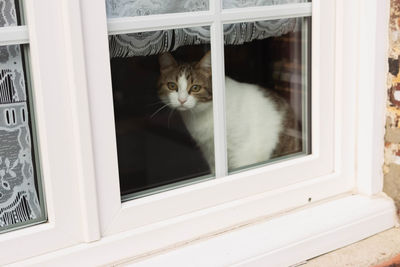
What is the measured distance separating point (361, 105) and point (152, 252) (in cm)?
77

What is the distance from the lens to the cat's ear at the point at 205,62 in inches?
58.9

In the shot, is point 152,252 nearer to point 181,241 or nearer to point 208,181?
point 181,241

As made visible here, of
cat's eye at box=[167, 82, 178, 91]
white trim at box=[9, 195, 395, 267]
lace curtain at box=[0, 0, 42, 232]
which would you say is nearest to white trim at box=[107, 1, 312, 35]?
lace curtain at box=[0, 0, 42, 232]

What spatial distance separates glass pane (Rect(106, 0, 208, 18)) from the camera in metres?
1.27

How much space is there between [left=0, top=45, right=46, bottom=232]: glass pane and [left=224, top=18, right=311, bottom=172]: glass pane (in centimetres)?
56

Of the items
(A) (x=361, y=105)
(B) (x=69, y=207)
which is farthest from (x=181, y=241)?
(A) (x=361, y=105)

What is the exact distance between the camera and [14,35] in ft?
3.79

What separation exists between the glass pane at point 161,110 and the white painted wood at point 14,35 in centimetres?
21

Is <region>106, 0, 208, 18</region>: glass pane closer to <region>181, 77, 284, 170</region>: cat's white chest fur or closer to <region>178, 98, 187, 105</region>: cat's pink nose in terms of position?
<region>181, 77, 284, 170</region>: cat's white chest fur

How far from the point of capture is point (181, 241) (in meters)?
1.44

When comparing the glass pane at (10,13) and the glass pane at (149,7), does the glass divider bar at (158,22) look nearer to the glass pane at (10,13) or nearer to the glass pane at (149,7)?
the glass pane at (149,7)

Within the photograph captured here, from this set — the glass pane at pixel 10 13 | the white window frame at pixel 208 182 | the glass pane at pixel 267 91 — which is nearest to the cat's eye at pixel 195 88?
the glass pane at pixel 267 91

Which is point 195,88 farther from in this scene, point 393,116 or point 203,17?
point 393,116

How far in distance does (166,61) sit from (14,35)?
493mm
